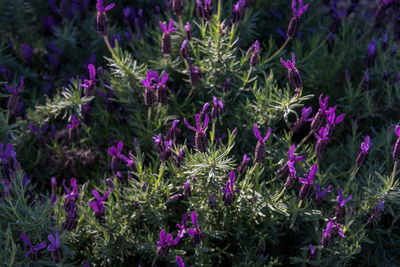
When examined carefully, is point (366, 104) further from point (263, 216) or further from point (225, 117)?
point (263, 216)

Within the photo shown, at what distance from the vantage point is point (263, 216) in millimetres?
1860

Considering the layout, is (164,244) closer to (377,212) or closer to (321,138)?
(321,138)

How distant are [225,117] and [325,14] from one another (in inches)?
51.2

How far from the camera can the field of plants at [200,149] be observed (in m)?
1.77

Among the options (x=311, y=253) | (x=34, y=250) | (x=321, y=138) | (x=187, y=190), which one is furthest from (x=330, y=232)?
(x=34, y=250)

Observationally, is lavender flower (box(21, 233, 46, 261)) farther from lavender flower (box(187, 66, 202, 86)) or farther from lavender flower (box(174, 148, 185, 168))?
lavender flower (box(187, 66, 202, 86))

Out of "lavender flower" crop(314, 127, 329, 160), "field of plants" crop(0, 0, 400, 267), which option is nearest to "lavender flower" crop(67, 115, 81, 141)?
"field of plants" crop(0, 0, 400, 267)

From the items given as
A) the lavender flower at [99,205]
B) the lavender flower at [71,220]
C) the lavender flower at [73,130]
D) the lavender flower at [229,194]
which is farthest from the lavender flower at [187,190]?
the lavender flower at [73,130]

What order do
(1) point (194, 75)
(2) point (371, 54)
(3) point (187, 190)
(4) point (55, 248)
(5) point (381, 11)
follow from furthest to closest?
(5) point (381, 11) < (2) point (371, 54) < (1) point (194, 75) < (3) point (187, 190) < (4) point (55, 248)

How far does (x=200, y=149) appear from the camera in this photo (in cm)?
164

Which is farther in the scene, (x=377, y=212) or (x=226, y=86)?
(x=226, y=86)

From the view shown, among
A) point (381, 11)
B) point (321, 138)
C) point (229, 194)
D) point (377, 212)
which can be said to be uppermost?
point (381, 11)

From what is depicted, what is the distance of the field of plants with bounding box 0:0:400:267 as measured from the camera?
1.77 m

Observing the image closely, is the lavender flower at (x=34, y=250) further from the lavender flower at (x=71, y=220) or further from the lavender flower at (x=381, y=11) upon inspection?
the lavender flower at (x=381, y=11)
